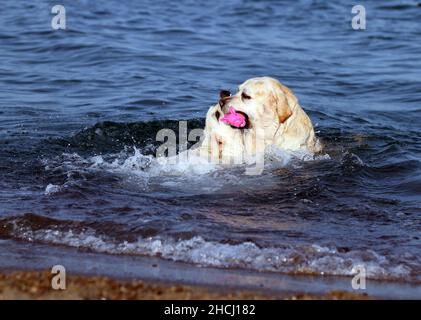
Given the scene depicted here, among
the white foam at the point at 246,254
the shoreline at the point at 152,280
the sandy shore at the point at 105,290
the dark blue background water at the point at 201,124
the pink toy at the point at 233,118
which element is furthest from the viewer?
the pink toy at the point at 233,118

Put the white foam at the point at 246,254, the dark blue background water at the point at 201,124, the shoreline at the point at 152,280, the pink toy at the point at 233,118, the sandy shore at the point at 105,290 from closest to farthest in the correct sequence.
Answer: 1. the sandy shore at the point at 105,290
2. the shoreline at the point at 152,280
3. the white foam at the point at 246,254
4. the dark blue background water at the point at 201,124
5. the pink toy at the point at 233,118

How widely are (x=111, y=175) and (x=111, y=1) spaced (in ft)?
39.1

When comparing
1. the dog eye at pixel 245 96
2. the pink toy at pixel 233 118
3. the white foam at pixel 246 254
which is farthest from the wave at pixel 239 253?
the dog eye at pixel 245 96

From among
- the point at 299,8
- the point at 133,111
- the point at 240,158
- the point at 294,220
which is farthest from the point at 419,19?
the point at 294,220

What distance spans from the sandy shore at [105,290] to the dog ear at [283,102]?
3.34 meters

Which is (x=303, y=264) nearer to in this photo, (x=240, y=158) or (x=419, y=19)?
(x=240, y=158)

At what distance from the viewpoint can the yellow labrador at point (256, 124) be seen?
7938 millimetres

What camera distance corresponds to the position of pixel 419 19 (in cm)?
1766

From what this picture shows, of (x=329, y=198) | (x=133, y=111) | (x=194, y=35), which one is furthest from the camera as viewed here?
(x=194, y=35)

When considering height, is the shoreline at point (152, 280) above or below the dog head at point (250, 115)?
below

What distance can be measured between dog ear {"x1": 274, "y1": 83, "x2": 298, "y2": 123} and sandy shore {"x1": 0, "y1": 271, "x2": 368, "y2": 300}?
11.0 feet

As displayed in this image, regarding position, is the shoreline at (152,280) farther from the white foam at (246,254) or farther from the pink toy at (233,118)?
the pink toy at (233,118)

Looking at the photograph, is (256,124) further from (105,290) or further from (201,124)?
(105,290)

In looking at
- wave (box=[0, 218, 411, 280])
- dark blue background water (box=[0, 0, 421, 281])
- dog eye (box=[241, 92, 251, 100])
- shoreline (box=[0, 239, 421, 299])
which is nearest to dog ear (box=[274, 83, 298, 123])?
dog eye (box=[241, 92, 251, 100])
